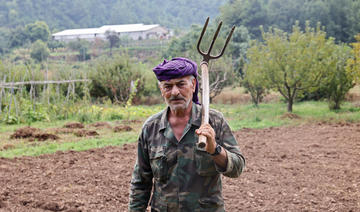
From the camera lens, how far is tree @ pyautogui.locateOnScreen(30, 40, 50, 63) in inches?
935

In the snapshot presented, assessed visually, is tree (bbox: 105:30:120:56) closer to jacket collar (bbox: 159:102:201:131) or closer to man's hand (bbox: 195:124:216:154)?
jacket collar (bbox: 159:102:201:131)

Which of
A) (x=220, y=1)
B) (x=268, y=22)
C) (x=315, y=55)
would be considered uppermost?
(x=220, y=1)

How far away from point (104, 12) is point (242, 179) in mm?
54497

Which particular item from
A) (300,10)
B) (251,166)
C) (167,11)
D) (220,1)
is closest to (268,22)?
(300,10)

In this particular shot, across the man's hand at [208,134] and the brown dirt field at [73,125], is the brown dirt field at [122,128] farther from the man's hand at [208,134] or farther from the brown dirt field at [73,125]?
the man's hand at [208,134]

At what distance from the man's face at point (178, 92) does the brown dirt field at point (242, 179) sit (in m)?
3.18

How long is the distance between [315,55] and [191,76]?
41.7 feet

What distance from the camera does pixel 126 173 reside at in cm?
654

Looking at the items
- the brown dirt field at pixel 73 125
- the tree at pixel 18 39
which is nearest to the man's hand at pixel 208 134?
the brown dirt field at pixel 73 125

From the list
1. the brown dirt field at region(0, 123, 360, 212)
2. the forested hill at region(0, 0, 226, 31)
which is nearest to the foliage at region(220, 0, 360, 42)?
the forested hill at region(0, 0, 226, 31)

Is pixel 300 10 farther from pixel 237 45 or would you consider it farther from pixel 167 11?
pixel 167 11

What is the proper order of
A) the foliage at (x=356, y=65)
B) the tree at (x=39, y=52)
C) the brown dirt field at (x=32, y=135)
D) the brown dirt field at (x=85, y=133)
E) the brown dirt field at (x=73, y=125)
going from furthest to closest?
the tree at (x=39, y=52) → the foliage at (x=356, y=65) → the brown dirt field at (x=73, y=125) → the brown dirt field at (x=85, y=133) → the brown dirt field at (x=32, y=135)

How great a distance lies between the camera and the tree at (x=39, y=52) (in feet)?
77.9

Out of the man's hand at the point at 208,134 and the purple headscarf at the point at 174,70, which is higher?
the purple headscarf at the point at 174,70
